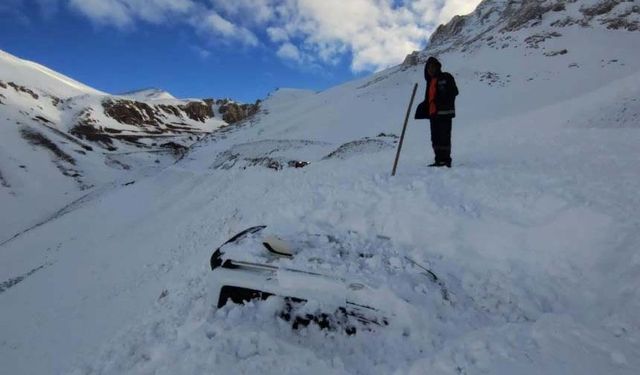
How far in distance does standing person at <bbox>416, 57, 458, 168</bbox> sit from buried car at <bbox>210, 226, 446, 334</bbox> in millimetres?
4607

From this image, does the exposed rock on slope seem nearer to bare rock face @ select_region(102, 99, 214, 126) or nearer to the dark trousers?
the dark trousers

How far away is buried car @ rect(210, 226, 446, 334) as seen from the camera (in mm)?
5738

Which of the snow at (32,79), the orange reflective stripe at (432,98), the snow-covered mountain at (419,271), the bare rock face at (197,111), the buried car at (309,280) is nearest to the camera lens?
the snow-covered mountain at (419,271)

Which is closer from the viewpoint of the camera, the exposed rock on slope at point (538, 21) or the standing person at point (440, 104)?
the standing person at point (440, 104)

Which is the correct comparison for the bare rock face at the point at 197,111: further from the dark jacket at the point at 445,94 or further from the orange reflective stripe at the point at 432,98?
the dark jacket at the point at 445,94

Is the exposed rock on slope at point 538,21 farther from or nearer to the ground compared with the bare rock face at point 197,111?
farther from the ground

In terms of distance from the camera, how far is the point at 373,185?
1041 cm

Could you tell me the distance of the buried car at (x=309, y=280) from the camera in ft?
18.8

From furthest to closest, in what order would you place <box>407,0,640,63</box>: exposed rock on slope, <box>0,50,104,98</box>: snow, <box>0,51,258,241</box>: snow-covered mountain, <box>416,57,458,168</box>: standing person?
<box>0,50,104,98</box>: snow → <box>0,51,258,241</box>: snow-covered mountain → <box>407,0,640,63</box>: exposed rock on slope → <box>416,57,458,168</box>: standing person

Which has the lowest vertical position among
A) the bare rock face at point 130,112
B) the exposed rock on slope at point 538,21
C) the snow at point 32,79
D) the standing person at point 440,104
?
the bare rock face at point 130,112

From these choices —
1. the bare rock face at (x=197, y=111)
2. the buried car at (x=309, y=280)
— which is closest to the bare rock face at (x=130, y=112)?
the bare rock face at (x=197, y=111)

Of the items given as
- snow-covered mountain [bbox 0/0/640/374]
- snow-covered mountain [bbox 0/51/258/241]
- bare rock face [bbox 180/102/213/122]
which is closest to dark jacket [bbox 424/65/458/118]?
snow-covered mountain [bbox 0/0/640/374]

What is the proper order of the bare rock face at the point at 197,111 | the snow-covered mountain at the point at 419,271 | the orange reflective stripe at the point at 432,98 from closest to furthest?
the snow-covered mountain at the point at 419,271 → the orange reflective stripe at the point at 432,98 → the bare rock face at the point at 197,111

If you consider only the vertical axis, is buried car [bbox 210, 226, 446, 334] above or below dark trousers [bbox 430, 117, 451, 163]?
below
